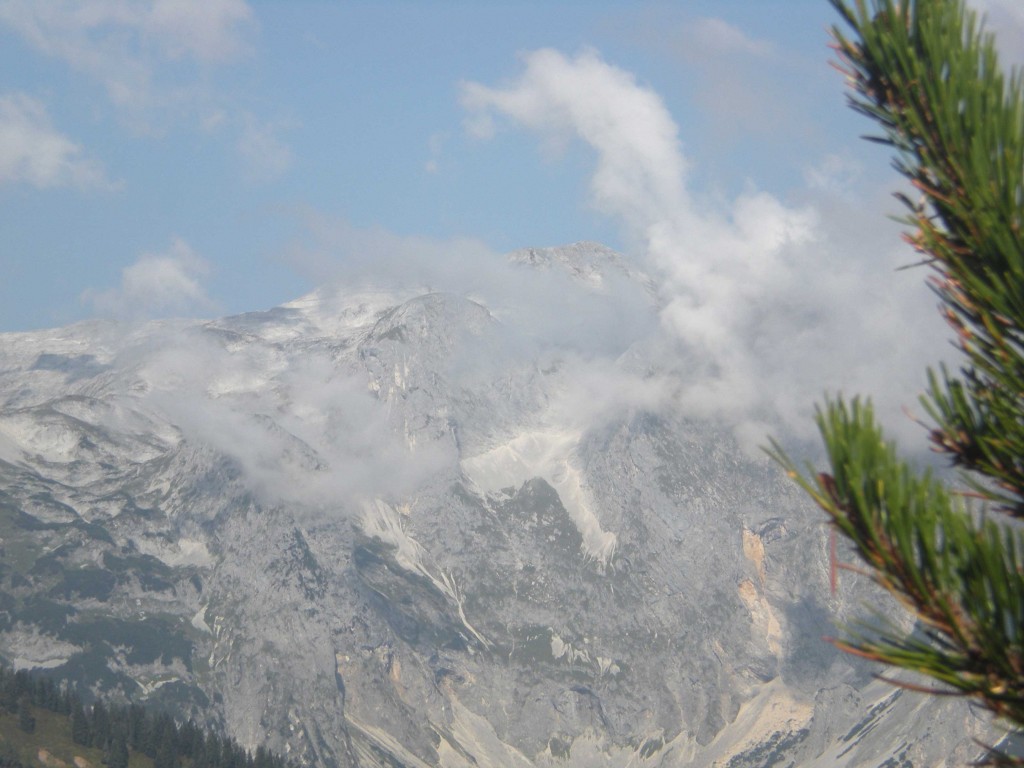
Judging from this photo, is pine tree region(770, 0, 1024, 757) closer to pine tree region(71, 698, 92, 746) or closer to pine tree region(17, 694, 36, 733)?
pine tree region(17, 694, 36, 733)

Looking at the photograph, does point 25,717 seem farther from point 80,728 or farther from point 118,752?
point 118,752

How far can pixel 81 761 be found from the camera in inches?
7141

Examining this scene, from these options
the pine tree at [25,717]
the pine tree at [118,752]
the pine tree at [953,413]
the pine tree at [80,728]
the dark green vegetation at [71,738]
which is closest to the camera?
the pine tree at [953,413]

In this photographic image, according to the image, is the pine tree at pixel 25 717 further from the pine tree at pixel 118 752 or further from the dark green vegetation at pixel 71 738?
→ the pine tree at pixel 118 752

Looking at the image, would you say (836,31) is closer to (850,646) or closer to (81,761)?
(850,646)

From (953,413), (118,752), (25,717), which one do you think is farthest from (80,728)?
(953,413)

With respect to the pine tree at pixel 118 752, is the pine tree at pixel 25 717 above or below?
above

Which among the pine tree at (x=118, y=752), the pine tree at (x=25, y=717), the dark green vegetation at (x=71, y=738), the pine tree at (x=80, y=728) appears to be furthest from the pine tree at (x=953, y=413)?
the pine tree at (x=80, y=728)

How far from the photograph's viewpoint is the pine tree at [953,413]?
789cm

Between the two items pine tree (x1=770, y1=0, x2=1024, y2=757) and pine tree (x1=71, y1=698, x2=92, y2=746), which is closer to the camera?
pine tree (x1=770, y1=0, x2=1024, y2=757)

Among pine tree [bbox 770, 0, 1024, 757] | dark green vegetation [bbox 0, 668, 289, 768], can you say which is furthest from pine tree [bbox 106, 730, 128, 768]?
pine tree [bbox 770, 0, 1024, 757]

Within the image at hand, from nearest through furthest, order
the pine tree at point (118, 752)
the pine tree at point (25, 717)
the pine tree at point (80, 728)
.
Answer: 1. the pine tree at point (118, 752)
2. the pine tree at point (25, 717)
3. the pine tree at point (80, 728)

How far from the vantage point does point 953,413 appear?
868 centimetres

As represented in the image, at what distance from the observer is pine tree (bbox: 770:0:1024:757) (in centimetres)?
789
